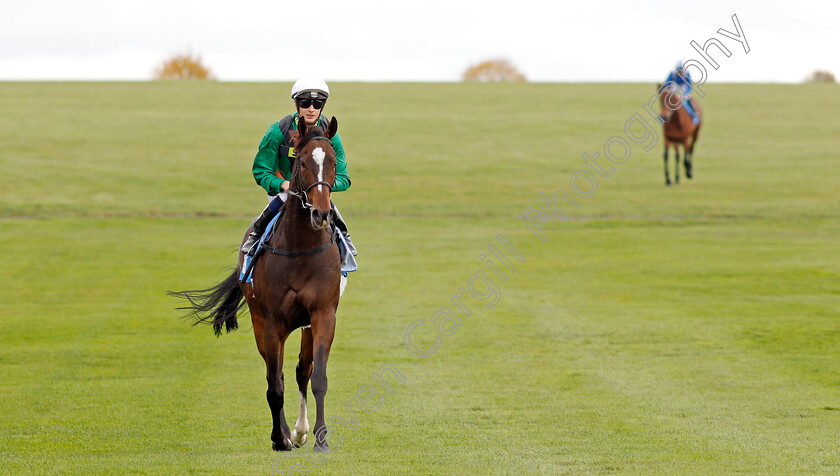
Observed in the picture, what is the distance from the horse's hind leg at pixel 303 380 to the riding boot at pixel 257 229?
0.90 meters

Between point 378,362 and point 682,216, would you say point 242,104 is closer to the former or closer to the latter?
point 682,216

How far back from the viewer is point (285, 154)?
28.5ft

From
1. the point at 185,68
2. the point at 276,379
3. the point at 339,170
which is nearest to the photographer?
the point at 339,170

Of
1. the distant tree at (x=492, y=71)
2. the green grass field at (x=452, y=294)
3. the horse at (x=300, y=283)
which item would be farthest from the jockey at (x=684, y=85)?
the distant tree at (x=492, y=71)

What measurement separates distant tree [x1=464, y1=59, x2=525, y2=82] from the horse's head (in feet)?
338

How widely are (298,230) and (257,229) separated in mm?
885

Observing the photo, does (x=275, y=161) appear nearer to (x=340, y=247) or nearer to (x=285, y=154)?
(x=285, y=154)

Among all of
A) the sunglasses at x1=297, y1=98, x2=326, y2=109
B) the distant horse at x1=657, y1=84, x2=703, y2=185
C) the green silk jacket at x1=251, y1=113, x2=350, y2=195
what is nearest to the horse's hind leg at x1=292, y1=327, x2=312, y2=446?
the green silk jacket at x1=251, y1=113, x2=350, y2=195

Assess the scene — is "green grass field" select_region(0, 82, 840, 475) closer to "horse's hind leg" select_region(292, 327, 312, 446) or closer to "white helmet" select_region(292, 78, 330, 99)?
"horse's hind leg" select_region(292, 327, 312, 446)

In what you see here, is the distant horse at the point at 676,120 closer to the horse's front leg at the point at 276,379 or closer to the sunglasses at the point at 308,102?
the sunglasses at the point at 308,102

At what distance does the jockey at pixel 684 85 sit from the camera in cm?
3459

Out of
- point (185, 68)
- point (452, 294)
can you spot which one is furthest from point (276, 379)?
point (185, 68)

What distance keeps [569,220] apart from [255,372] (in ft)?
78.7

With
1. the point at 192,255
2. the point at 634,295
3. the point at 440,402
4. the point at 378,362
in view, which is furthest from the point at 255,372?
the point at 192,255
